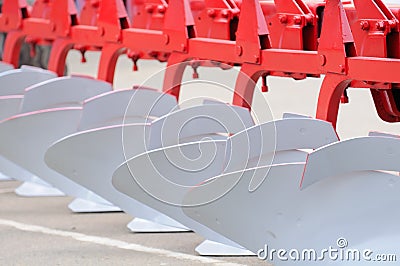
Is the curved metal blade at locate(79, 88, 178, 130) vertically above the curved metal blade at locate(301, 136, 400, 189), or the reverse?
the curved metal blade at locate(301, 136, 400, 189)

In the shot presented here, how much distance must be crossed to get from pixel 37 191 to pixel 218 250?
1844 mm

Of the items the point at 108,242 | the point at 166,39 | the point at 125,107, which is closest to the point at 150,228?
the point at 108,242

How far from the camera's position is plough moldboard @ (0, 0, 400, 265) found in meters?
3.89

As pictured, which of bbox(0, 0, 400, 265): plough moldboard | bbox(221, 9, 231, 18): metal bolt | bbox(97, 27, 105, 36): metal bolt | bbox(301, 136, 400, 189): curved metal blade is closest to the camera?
bbox(301, 136, 400, 189): curved metal blade

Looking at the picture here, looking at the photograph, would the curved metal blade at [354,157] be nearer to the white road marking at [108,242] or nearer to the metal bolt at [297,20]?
the white road marking at [108,242]

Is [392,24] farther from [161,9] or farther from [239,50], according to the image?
[161,9]

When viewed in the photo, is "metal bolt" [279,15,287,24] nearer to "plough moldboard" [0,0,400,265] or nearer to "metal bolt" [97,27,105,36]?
"plough moldboard" [0,0,400,265]

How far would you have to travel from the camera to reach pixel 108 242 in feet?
16.4

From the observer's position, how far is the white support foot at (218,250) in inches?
183

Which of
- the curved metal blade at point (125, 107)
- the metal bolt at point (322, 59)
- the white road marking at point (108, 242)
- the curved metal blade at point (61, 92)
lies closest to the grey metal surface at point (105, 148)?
the curved metal blade at point (125, 107)

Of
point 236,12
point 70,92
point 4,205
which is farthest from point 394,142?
point 4,205

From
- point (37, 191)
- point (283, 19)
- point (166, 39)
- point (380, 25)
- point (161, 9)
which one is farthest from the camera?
point (37, 191)

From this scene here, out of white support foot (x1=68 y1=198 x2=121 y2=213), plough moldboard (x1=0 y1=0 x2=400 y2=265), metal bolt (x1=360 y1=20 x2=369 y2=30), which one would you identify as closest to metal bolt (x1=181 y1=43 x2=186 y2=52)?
plough moldboard (x1=0 y1=0 x2=400 y2=265)

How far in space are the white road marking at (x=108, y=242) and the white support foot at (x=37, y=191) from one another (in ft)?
2.27
